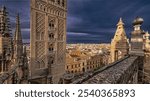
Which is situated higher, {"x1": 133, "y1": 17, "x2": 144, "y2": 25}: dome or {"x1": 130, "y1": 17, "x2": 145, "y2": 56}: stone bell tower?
{"x1": 133, "y1": 17, "x2": 144, "y2": 25}: dome

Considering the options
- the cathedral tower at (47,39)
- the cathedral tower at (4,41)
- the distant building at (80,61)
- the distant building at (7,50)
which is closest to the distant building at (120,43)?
the distant building at (7,50)

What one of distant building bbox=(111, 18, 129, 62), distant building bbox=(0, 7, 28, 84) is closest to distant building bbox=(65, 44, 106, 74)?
distant building bbox=(111, 18, 129, 62)

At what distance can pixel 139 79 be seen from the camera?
216 cm

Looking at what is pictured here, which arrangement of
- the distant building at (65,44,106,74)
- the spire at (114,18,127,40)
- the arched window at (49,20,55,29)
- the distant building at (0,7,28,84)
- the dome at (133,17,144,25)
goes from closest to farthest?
the dome at (133,17,144,25) < the distant building at (0,7,28,84) < the spire at (114,18,127,40) < the arched window at (49,20,55,29) < the distant building at (65,44,106,74)

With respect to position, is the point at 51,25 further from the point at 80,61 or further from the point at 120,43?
the point at 80,61

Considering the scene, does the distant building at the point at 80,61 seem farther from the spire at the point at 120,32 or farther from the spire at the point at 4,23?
the spire at the point at 4,23

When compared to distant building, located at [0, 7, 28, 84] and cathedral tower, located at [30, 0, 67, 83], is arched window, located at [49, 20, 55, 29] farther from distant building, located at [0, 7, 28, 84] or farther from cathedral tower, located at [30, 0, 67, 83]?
distant building, located at [0, 7, 28, 84]

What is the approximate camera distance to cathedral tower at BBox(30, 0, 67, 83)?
5195mm

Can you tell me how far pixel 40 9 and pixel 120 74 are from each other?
178 inches

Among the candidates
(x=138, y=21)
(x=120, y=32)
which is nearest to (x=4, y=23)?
(x=120, y=32)

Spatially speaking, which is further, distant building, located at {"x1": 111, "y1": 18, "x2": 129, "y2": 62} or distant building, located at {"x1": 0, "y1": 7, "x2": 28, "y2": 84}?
distant building, located at {"x1": 111, "y1": 18, "x2": 129, "y2": 62}

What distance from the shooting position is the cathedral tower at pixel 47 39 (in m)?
5.20

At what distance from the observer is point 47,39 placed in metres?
5.74

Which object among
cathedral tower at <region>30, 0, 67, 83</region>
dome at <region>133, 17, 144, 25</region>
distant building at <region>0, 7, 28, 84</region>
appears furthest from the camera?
cathedral tower at <region>30, 0, 67, 83</region>
